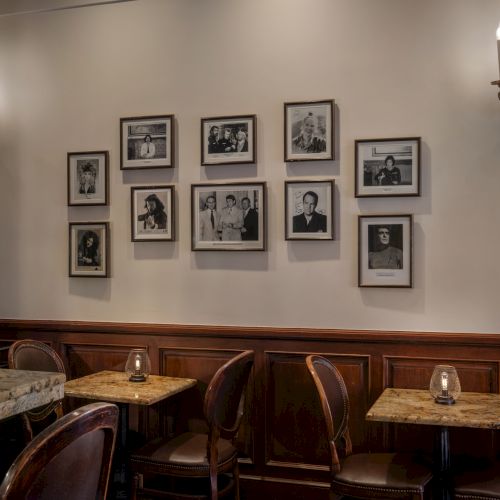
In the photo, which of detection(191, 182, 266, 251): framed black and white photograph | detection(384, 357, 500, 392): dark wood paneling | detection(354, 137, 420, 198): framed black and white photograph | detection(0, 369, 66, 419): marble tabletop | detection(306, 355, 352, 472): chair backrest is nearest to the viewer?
detection(0, 369, 66, 419): marble tabletop

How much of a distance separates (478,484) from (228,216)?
2.02 m

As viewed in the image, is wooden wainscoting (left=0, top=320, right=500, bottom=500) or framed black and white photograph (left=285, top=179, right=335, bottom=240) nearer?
wooden wainscoting (left=0, top=320, right=500, bottom=500)

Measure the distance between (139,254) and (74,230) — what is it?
0.49 m

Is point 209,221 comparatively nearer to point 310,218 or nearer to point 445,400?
point 310,218

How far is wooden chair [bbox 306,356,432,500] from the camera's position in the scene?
9.80 feet

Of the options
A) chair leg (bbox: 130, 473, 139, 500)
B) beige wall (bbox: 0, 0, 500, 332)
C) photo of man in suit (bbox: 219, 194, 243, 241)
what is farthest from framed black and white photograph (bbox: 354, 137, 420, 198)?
chair leg (bbox: 130, 473, 139, 500)

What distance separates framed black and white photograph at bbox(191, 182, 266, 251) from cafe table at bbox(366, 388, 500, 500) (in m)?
1.25

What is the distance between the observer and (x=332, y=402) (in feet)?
10.7

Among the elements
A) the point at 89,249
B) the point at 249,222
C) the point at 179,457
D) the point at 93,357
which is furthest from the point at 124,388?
the point at 249,222

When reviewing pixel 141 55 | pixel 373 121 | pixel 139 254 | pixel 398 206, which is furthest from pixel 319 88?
pixel 139 254

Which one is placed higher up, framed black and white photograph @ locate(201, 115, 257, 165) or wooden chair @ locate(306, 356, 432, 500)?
framed black and white photograph @ locate(201, 115, 257, 165)

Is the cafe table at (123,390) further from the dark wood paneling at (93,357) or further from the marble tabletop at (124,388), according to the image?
the dark wood paneling at (93,357)

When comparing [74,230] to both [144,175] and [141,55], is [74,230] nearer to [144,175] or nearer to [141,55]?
[144,175]

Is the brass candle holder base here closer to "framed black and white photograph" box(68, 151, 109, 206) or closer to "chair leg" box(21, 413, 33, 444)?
"chair leg" box(21, 413, 33, 444)
